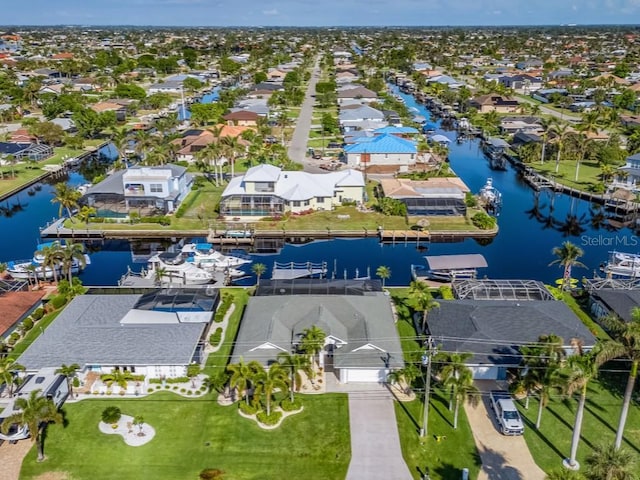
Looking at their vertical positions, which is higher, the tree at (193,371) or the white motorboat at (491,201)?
the white motorboat at (491,201)

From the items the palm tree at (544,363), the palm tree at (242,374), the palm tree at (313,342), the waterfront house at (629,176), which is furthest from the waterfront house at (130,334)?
the waterfront house at (629,176)

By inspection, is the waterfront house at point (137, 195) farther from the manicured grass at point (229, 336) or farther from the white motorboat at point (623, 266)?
the white motorboat at point (623, 266)

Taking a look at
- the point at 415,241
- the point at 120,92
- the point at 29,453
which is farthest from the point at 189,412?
the point at 120,92

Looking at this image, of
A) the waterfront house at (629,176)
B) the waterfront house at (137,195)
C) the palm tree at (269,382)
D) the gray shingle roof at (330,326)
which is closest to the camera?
the palm tree at (269,382)

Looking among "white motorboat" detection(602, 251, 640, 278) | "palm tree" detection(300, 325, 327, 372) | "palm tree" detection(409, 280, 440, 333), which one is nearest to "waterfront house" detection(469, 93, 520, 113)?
"white motorboat" detection(602, 251, 640, 278)

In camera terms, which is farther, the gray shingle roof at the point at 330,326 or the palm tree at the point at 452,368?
the gray shingle roof at the point at 330,326

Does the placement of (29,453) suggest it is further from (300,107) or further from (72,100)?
(300,107)

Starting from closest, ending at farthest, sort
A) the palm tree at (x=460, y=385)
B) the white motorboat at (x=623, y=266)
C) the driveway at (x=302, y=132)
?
the palm tree at (x=460, y=385), the white motorboat at (x=623, y=266), the driveway at (x=302, y=132)

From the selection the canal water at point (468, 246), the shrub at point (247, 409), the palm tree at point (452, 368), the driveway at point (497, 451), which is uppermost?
the palm tree at point (452, 368)

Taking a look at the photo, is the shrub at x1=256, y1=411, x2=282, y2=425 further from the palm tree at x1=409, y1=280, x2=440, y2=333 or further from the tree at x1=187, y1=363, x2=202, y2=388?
the palm tree at x1=409, y1=280, x2=440, y2=333
